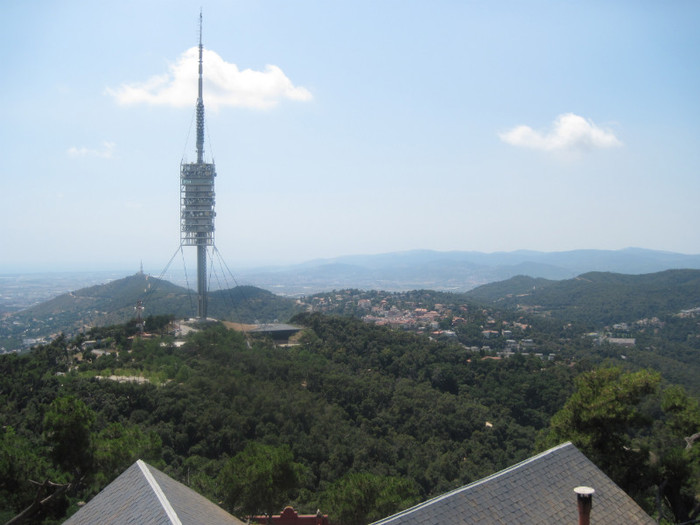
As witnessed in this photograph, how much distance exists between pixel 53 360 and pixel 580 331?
7019cm

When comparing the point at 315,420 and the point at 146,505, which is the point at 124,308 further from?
the point at 146,505

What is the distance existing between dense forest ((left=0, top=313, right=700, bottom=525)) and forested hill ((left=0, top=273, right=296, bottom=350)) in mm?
24393

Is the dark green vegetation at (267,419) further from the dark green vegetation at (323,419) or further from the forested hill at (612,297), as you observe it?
the forested hill at (612,297)

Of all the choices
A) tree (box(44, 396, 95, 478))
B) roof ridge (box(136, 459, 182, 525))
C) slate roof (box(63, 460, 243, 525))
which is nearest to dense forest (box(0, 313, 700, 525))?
tree (box(44, 396, 95, 478))

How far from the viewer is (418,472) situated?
20969 millimetres

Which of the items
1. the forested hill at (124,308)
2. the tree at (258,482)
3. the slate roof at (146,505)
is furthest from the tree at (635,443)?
the forested hill at (124,308)

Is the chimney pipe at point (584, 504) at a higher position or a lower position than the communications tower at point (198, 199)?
lower

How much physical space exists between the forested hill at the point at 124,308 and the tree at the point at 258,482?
44.5 metres

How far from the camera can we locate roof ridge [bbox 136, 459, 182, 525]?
21.1 ft

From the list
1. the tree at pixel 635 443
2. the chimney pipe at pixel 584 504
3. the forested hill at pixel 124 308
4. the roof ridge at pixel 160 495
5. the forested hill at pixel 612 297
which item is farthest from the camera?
the forested hill at pixel 612 297

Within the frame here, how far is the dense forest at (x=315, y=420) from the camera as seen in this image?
11.5m

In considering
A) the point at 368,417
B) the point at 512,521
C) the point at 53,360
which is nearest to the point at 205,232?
the point at 53,360

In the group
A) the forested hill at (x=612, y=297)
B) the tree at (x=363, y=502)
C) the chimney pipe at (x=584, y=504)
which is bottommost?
the forested hill at (x=612, y=297)

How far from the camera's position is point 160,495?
7059 millimetres
